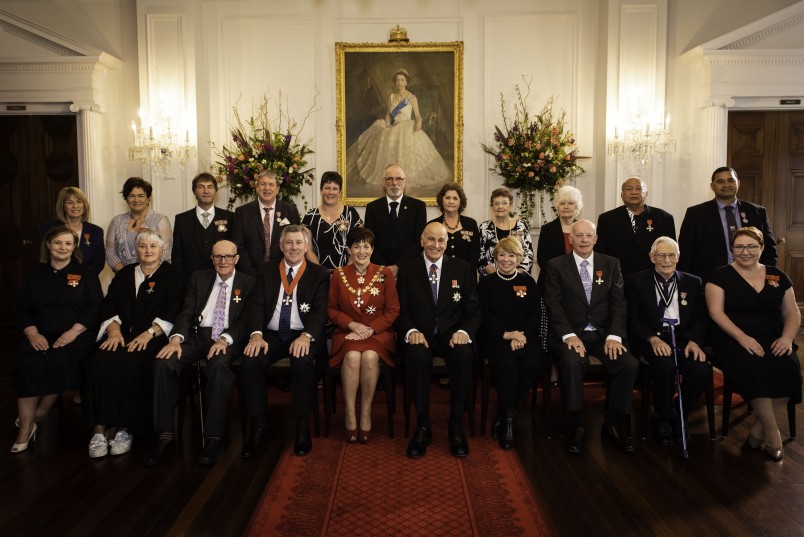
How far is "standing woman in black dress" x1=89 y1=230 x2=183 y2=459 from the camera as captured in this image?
394cm

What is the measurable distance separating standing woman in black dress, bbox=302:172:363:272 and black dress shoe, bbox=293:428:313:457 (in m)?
1.51

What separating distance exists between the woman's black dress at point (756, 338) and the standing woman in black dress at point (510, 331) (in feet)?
3.79

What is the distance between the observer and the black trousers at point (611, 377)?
393cm

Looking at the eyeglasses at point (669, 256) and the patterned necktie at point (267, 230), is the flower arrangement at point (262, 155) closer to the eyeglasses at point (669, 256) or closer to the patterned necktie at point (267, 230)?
the patterned necktie at point (267, 230)

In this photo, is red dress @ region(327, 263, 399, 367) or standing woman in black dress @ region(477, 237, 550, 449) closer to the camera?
standing woman in black dress @ region(477, 237, 550, 449)

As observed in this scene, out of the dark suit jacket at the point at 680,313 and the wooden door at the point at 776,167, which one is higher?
the wooden door at the point at 776,167

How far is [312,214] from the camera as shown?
5219 millimetres

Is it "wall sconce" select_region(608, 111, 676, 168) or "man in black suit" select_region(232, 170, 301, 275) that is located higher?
"wall sconce" select_region(608, 111, 676, 168)

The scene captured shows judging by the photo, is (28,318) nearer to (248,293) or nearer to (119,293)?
(119,293)

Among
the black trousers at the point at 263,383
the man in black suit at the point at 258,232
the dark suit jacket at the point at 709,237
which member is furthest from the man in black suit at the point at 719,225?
the man in black suit at the point at 258,232

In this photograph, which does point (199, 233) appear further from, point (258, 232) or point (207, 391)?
point (207, 391)

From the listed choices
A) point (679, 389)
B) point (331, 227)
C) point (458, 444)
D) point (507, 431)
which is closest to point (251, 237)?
point (331, 227)

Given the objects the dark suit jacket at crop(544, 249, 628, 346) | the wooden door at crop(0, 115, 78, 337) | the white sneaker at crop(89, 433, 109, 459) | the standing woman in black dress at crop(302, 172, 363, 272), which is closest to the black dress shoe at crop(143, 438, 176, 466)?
the white sneaker at crop(89, 433, 109, 459)

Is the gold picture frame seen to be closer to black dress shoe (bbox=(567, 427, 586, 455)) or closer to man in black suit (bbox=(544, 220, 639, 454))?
man in black suit (bbox=(544, 220, 639, 454))
